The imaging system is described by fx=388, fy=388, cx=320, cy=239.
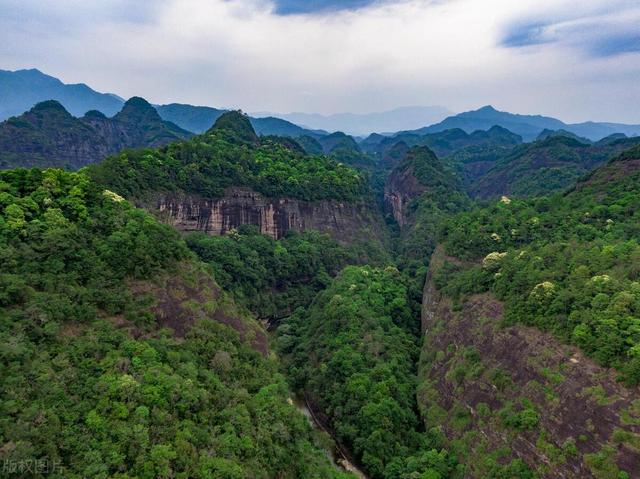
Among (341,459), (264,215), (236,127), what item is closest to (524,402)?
(341,459)

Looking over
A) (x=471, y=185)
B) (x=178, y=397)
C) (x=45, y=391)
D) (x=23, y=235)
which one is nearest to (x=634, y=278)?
(x=178, y=397)

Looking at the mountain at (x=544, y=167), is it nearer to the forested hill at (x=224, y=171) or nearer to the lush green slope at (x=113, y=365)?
the forested hill at (x=224, y=171)

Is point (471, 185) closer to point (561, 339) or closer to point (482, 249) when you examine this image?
point (482, 249)

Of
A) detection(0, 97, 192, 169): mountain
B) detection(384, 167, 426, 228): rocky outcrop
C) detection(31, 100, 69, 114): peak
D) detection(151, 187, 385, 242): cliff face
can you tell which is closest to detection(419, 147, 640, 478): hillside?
detection(151, 187, 385, 242): cliff face

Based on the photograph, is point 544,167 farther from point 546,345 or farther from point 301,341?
point 301,341

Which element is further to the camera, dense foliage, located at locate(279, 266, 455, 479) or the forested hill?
the forested hill

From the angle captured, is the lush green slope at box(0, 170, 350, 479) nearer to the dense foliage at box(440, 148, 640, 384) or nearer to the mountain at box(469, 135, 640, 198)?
the dense foliage at box(440, 148, 640, 384)
